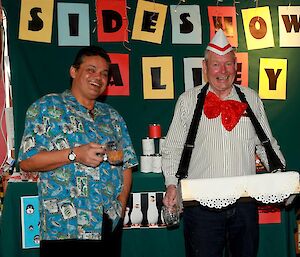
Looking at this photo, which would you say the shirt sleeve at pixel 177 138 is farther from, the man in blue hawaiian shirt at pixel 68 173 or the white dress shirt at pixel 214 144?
the man in blue hawaiian shirt at pixel 68 173

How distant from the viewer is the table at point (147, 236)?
2711 millimetres

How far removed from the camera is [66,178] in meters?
1.90

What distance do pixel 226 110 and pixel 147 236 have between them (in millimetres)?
1179

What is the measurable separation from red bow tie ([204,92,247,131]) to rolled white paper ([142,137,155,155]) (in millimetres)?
804

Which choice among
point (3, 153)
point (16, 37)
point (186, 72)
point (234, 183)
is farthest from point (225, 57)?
point (3, 153)

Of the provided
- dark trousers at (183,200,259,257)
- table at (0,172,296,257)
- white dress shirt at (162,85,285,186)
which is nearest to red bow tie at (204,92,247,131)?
white dress shirt at (162,85,285,186)

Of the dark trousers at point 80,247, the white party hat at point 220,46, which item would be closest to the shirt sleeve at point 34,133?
the dark trousers at point 80,247

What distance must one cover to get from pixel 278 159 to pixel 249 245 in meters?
0.44

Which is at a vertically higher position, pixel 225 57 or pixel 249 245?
pixel 225 57

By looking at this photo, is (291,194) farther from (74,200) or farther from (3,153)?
(3,153)

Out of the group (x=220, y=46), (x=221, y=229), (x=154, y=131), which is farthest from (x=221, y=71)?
(x=154, y=131)

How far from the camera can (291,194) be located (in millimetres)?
1942

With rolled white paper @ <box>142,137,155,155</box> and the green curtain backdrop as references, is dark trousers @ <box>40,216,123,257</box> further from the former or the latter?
the green curtain backdrop

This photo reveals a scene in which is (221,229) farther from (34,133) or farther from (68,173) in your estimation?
(34,133)
